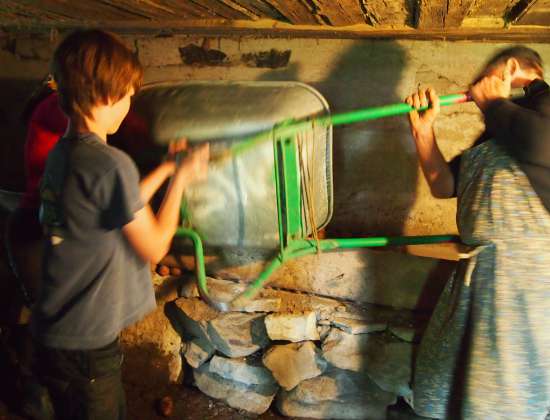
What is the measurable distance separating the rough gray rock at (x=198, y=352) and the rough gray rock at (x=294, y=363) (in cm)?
42

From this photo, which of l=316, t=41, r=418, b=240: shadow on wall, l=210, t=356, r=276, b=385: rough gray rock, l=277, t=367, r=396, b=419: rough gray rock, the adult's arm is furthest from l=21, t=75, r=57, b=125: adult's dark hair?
l=277, t=367, r=396, b=419: rough gray rock

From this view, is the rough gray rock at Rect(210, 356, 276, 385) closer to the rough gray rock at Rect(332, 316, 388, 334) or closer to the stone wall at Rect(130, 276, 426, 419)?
the stone wall at Rect(130, 276, 426, 419)

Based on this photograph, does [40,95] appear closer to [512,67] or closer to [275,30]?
[275,30]

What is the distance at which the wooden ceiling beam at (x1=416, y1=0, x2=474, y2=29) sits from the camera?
166 cm

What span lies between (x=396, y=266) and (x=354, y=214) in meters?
0.37

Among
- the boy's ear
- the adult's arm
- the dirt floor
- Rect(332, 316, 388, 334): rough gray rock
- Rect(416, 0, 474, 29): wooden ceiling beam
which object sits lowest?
the dirt floor

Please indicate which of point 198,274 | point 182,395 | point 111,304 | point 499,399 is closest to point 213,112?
point 198,274

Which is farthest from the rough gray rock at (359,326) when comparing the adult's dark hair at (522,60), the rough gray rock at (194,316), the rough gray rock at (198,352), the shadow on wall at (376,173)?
the adult's dark hair at (522,60)

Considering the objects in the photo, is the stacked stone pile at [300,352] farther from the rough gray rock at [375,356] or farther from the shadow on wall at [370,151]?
the shadow on wall at [370,151]

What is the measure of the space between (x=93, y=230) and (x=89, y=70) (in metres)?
0.43

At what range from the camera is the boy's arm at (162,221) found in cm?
113

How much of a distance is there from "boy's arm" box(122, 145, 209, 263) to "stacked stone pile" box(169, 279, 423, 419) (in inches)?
48.2

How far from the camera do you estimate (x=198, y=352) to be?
2.58m

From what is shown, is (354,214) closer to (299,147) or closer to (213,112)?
(299,147)
